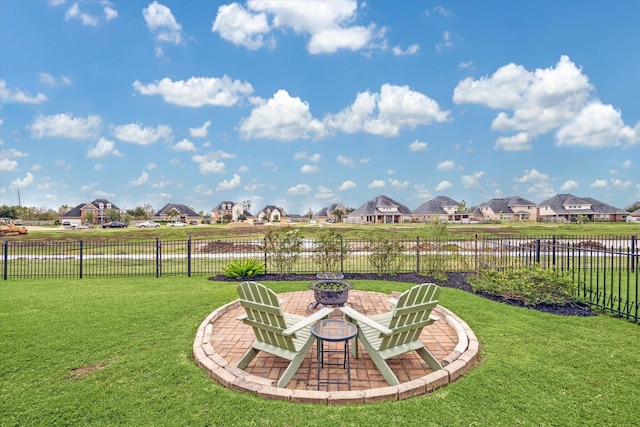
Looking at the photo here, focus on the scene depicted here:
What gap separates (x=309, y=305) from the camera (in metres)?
7.52

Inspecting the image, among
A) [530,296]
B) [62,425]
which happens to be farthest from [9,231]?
[530,296]

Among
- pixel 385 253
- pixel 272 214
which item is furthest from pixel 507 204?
pixel 385 253

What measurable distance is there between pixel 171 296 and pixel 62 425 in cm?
511

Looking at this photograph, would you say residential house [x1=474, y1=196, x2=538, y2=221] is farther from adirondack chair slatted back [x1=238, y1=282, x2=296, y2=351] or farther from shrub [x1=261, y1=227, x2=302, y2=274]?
adirondack chair slatted back [x1=238, y1=282, x2=296, y2=351]

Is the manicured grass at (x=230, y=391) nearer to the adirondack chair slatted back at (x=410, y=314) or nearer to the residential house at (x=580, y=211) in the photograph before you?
the adirondack chair slatted back at (x=410, y=314)

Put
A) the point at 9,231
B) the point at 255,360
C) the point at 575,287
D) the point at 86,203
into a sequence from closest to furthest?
the point at 255,360 → the point at 575,287 → the point at 9,231 → the point at 86,203

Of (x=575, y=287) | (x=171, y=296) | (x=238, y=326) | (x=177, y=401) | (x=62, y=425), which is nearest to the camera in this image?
(x=62, y=425)

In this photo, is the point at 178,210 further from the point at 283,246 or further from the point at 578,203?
the point at 578,203

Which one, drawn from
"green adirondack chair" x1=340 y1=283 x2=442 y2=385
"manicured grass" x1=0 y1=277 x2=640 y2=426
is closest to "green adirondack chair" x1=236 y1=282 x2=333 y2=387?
"manicured grass" x1=0 y1=277 x2=640 y2=426

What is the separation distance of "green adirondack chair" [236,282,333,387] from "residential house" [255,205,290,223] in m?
100

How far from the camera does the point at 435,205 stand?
83188mm

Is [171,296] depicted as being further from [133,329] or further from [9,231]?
[9,231]

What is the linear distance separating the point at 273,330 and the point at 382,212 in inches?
2966

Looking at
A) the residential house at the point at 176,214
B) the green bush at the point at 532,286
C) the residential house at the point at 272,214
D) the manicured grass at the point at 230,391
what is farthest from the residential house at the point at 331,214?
the manicured grass at the point at 230,391
